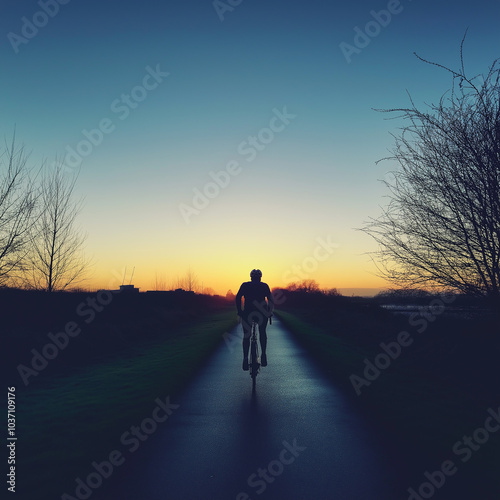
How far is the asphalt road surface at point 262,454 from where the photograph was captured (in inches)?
170

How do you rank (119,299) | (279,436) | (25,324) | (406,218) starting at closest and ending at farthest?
(279,436)
(406,218)
(25,324)
(119,299)

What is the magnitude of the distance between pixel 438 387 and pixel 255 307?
4.63 m

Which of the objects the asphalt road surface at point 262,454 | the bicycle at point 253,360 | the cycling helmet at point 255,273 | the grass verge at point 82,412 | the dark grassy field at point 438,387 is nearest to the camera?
the asphalt road surface at point 262,454

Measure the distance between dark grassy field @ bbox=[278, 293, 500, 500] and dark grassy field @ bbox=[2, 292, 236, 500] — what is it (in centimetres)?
394

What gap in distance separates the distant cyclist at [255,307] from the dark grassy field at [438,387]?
2297 millimetres

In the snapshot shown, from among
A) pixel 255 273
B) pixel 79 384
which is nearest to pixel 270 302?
pixel 255 273

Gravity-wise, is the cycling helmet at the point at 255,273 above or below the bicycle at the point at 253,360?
above

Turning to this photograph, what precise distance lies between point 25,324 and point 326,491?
14.4 m

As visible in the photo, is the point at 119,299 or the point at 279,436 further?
the point at 119,299

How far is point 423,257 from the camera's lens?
32.2 feet

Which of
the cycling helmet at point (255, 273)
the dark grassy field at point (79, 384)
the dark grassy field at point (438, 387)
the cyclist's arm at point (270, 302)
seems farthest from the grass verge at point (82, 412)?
the dark grassy field at point (438, 387)

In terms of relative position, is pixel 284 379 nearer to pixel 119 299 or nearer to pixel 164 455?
pixel 164 455

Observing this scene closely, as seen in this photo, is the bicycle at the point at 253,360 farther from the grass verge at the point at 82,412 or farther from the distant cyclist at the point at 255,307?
the grass verge at the point at 82,412

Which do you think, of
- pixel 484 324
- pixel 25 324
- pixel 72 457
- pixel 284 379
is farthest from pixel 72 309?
pixel 484 324
